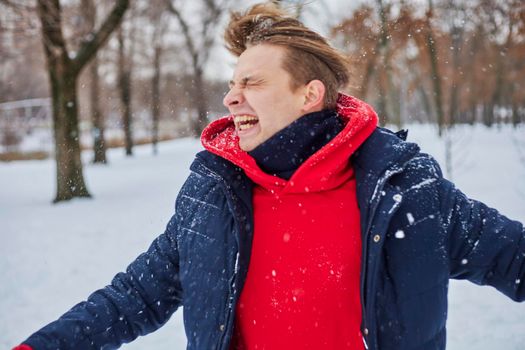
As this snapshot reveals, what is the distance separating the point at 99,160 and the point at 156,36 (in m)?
6.91

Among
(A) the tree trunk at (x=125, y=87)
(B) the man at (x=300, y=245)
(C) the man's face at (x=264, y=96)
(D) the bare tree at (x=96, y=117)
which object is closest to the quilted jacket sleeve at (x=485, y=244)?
(B) the man at (x=300, y=245)

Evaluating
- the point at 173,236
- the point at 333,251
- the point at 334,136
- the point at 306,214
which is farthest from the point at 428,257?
the point at 173,236

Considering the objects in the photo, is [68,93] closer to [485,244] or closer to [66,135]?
[66,135]

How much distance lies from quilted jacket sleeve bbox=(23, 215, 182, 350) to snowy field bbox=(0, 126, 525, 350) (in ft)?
7.83

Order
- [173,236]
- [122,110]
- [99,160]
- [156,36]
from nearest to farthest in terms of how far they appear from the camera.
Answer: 1. [173,236]
2. [99,160]
3. [156,36]
4. [122,110]

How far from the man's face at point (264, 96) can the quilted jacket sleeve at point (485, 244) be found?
24.7 inches

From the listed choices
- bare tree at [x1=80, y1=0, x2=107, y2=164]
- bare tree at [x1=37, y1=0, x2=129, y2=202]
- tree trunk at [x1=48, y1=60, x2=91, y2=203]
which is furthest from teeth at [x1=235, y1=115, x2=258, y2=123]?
bare tree at [x1=80, y1=0, x2=107, y2=164]

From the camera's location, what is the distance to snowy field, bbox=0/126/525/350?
4121 millimetres

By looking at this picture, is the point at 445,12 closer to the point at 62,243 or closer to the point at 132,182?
the point at 62,243

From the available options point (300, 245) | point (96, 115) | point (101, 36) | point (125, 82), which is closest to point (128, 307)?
point (300, 245)

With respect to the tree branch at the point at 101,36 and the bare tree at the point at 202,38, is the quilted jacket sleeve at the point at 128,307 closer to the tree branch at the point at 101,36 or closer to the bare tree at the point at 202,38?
the tree branch at the point at 101,36

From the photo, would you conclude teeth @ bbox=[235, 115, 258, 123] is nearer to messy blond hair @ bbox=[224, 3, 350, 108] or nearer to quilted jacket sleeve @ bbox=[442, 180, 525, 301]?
messy blond hair @ bbox=[224, 3, 350, 108]

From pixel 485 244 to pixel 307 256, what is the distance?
60cm

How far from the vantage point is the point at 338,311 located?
5.01ft
